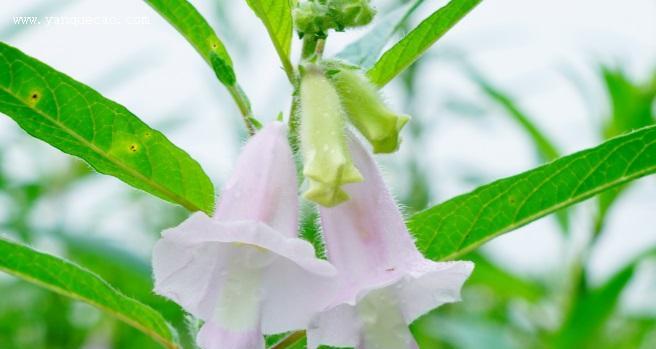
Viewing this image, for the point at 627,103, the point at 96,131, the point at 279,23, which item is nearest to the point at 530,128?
the point at 627,103

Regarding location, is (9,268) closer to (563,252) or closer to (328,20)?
(328,20)

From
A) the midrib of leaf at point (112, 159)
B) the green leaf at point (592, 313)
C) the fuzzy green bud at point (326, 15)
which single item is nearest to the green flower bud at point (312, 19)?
the fuzzy green bud at point (326, 15)

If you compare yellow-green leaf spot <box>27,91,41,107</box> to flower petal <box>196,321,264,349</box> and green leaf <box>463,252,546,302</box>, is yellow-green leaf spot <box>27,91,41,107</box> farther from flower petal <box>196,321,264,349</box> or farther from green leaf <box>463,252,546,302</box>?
green leaf <box>463,252,546,302</box>

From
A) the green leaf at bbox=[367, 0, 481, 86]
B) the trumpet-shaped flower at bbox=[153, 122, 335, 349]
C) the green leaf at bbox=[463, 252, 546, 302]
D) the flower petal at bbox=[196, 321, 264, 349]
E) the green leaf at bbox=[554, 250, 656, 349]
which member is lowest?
the green leaf at bbox=[463, 252, 546, 302]

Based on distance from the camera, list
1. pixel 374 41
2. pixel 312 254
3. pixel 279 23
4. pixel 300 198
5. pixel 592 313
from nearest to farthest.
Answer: pixel 312 254, pixel 300 198, pixel 279 23, pixel 374 41, pixel 592 313

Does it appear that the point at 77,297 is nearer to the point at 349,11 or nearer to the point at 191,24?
the point at 191,24

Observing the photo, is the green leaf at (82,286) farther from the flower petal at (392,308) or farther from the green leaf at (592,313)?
the green leaf at (592,313)

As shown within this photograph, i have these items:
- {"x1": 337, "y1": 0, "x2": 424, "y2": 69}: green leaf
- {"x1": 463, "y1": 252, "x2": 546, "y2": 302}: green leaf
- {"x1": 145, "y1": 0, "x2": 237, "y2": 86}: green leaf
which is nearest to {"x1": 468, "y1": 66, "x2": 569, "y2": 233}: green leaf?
{"x1": 463, "y1": 252, "x2": 546, "y2": 302}: green leaf
